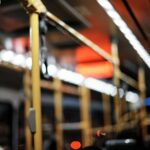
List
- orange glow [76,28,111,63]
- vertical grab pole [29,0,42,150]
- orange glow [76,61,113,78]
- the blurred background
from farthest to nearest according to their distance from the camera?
orange glow [76,61,113,78], orange glow [76,28,111,63], the blurred background, vertical grab pole [29,0,42,150]

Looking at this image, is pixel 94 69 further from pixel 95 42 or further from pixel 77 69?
pixel 95 42

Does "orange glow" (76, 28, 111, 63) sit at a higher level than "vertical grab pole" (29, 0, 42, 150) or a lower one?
higher

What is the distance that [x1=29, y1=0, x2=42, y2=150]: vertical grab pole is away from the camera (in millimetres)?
1816

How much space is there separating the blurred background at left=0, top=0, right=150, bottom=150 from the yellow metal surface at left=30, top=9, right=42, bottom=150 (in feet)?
0.23

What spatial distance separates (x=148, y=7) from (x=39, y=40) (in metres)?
1.63

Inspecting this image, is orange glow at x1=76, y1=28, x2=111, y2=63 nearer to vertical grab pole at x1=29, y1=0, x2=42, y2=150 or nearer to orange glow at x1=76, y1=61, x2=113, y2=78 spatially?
orange glow at x1=76, y1=61, x2=113, y2=78

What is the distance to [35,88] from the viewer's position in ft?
6.08

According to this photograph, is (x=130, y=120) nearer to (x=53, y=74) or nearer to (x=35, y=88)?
(x=53, y=74)

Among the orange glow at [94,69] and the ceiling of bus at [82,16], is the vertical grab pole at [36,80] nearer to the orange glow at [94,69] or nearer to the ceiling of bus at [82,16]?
the ceiling of bus at [82,16]

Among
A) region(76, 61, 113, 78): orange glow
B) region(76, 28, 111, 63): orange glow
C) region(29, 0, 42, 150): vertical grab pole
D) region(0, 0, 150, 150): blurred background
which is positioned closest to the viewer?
region(29, 0, 42, 150): vertical grab pole

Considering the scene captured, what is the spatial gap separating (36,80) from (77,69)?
354 centimetres

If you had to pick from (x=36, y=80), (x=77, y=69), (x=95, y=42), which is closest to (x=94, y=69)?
(x=77, y=69)

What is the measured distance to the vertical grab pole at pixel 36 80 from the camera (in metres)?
1.82

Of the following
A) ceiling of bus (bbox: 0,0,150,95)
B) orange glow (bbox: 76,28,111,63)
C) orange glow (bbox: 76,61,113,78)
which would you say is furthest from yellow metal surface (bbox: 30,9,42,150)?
orange glow (bbox: 76,61,113,78)
